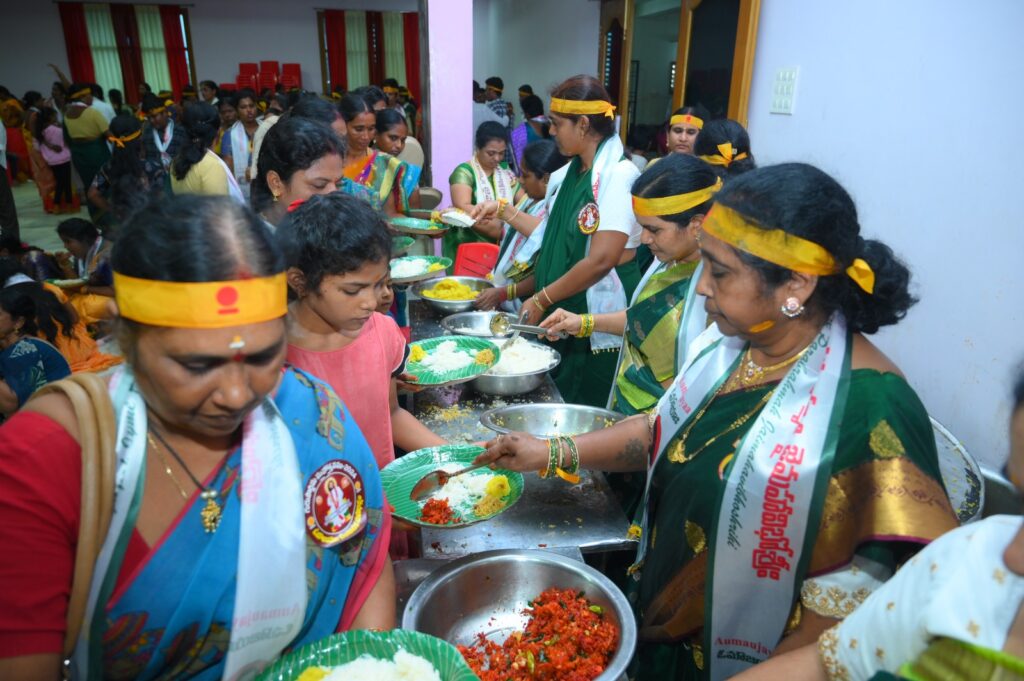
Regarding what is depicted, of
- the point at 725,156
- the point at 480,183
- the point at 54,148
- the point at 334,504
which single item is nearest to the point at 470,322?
the point at 725,156

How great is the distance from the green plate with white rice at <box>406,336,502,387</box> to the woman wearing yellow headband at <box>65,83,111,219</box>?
9754 mm

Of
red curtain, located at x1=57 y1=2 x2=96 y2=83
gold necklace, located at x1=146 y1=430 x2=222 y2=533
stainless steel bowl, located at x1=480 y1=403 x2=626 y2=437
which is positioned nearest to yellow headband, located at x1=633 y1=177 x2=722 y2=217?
stainless steel bowl, located at x1=480 y1=403 x2=626 y2=437

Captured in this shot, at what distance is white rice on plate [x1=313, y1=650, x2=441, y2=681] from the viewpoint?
129 cm

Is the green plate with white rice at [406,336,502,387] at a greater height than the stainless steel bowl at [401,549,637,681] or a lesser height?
greater

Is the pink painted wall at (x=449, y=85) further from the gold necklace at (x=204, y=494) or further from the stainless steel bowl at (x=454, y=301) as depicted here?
the gold necklace at (x=204, y=494)

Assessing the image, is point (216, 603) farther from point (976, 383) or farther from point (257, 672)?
point (976, 383)

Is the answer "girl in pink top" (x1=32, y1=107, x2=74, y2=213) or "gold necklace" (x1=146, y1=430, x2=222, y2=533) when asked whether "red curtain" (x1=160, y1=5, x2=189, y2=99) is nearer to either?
"girl in pink top" (x1=32, y1=107, x2=74, y2=213)

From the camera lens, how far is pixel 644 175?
251 centimetres

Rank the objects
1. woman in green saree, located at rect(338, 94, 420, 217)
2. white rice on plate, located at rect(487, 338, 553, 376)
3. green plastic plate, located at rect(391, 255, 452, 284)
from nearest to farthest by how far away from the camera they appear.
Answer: white rice on plate, located at rect(487, 338, 553, 376) < green plastic plate, located at rect(391, 255, 452, 284) < woman in green saree, located at rect(338, 94, 420, 217)

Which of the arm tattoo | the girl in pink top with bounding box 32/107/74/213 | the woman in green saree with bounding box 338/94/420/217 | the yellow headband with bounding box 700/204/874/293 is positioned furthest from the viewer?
the girl in pink top with bounding box 32/107/74/213

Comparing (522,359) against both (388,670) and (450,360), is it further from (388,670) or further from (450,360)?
(388,670)

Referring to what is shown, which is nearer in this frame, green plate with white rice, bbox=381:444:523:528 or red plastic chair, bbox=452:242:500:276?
green plate with white rice, bbox=381:444:523:528

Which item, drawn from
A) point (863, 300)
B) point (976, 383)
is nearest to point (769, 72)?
point (976, 383)

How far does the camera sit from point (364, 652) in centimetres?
134
